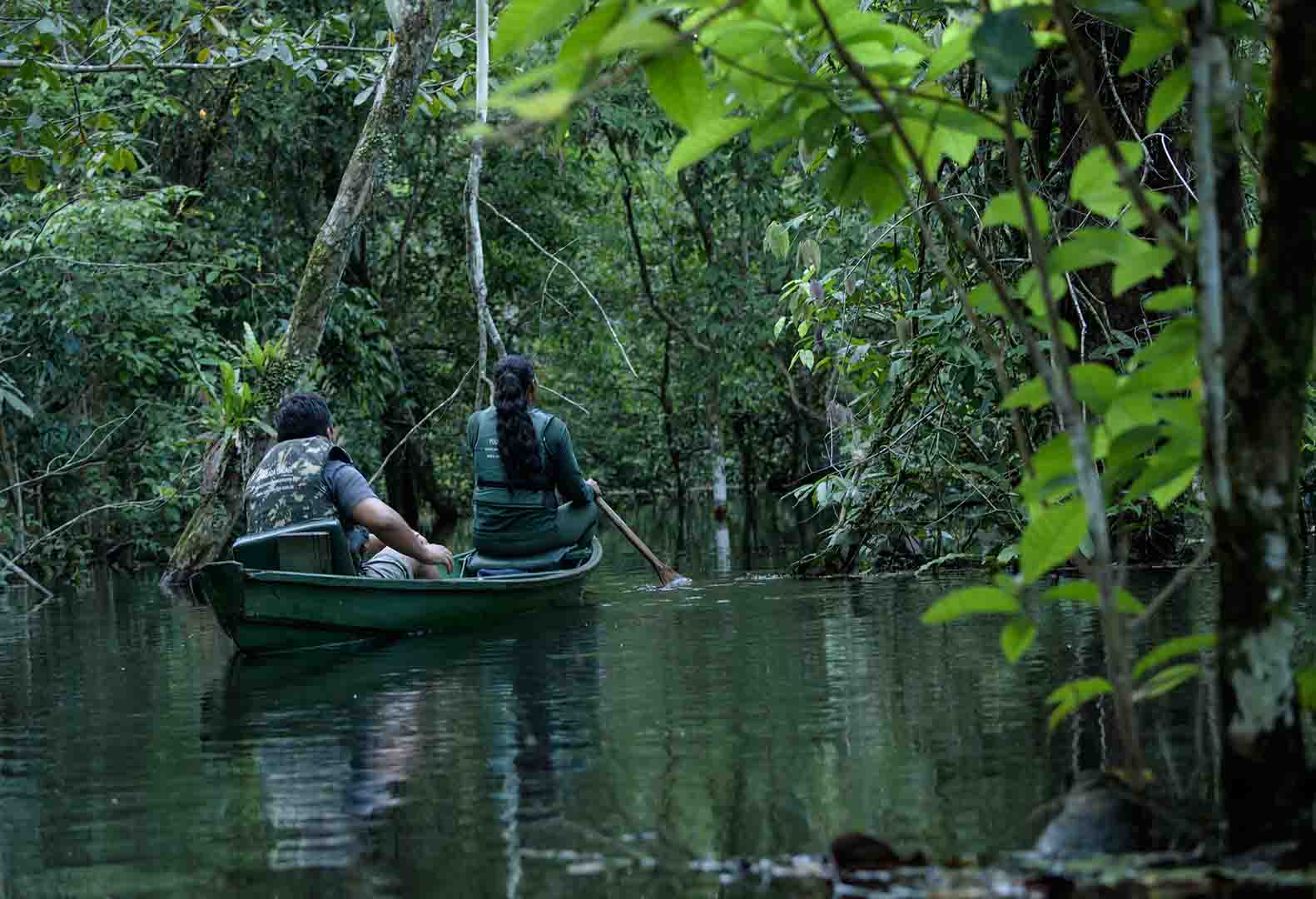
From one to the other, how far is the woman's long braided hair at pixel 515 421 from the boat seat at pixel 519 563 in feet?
1.95

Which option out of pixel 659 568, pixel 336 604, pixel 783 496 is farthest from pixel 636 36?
pixel 659 568

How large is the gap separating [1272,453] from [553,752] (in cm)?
276

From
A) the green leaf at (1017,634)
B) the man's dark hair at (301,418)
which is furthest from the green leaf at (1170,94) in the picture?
the man's dark hair at (301,418)

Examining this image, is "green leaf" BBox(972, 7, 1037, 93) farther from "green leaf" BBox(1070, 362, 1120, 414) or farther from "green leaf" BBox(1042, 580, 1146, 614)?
"green leaf" BBox(1042, 580, 1146, 614)

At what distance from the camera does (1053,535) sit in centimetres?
332

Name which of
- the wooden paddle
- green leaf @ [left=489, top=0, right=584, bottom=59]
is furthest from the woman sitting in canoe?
green leaf @ [left=489, top=0, right=584, bottom=59]

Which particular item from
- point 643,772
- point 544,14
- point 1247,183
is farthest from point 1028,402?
point 1247,183

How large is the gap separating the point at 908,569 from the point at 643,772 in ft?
21.5

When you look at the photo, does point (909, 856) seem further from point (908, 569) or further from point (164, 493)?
point (164, 493)

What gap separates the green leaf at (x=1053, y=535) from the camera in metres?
3.31

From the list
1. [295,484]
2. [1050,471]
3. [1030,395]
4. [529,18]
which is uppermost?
[529,18]

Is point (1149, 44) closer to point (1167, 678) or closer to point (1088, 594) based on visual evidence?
point (1088, 594)

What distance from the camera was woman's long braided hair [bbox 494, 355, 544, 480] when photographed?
984 cm

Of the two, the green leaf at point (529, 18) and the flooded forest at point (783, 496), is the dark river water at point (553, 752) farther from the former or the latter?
the green leaf at point (529, 18)
